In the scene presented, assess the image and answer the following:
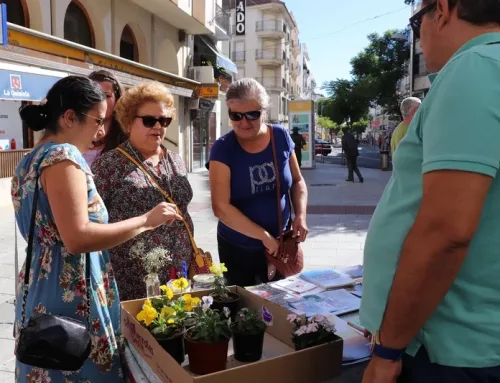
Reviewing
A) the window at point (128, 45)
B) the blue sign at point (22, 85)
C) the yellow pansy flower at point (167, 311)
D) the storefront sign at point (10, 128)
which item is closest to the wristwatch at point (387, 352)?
the yellow pansy flower at point (167, 311)

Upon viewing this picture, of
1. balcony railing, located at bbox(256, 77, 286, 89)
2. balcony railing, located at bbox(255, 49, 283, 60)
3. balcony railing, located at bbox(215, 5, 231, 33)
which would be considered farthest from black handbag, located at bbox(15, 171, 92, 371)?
balcony railing, located at bbox(255, 49, 283, 60)

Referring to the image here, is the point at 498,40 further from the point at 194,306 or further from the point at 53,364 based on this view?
the point at 53,364

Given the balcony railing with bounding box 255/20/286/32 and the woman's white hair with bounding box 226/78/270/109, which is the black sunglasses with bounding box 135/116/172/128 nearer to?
the woman's white hair with bounding box 226/78/270/109

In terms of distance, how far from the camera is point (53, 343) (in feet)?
4.98

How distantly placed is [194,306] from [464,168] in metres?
1.05

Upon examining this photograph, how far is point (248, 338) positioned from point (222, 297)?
39 cm

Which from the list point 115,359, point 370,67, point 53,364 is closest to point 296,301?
point 115,359

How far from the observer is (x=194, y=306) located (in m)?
1.64

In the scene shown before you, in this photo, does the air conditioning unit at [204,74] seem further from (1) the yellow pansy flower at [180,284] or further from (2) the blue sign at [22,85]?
(1) the yellow pansy flower at [180,284]

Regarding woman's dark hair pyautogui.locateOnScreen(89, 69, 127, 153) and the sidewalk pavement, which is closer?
woman's dark hair pyautogui.locateOnScreen(89, 69, 127, 153)

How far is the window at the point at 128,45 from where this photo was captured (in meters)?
14.2

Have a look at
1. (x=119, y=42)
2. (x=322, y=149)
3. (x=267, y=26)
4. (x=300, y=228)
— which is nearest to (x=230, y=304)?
(x=300, y=228)

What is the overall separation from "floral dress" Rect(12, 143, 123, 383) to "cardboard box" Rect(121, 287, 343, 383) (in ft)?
0.41

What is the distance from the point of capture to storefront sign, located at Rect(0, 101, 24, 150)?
10.4 meters
